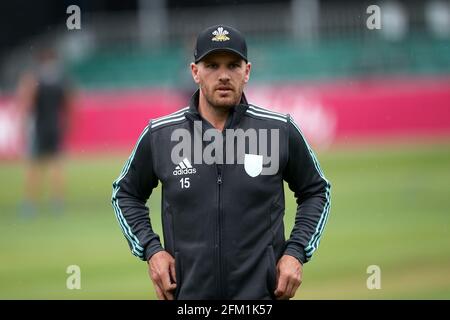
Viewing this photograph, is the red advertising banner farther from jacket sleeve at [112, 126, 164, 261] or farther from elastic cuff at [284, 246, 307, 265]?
elastic cuff at [284, 246, 307, 265]

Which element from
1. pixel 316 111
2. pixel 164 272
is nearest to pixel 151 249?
pixel 164 272

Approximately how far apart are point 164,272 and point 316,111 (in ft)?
70.5

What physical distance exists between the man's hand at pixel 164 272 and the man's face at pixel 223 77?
888 millimetres

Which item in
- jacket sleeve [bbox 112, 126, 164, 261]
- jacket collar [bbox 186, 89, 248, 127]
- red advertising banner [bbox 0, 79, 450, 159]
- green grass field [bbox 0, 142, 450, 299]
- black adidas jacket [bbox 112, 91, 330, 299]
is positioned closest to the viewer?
black adidas jacket [bbox 112, 91, 330, 299]

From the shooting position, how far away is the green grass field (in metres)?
11.8

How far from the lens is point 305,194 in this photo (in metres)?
6.19

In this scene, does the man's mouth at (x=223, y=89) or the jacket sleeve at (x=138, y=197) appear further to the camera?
the jacket sleeve at (x=138, y=197)

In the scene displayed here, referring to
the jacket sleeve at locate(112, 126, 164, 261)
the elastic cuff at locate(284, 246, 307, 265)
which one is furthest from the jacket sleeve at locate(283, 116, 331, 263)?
the jacket sleeve at locate(112, 126, 164, 261)

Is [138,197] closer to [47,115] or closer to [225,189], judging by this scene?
[225,189]

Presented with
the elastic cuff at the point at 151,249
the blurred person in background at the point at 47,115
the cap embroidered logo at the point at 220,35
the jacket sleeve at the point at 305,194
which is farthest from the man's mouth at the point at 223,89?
the blurred person in background at the point at 47,115

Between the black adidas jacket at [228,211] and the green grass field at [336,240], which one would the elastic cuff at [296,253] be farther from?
the green grass field at [336,240]

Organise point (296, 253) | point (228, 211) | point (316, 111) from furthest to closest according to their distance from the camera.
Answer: point (316, 111) < point (296, 253) < point (228, 211)

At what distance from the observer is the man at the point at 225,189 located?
586 centimetres
